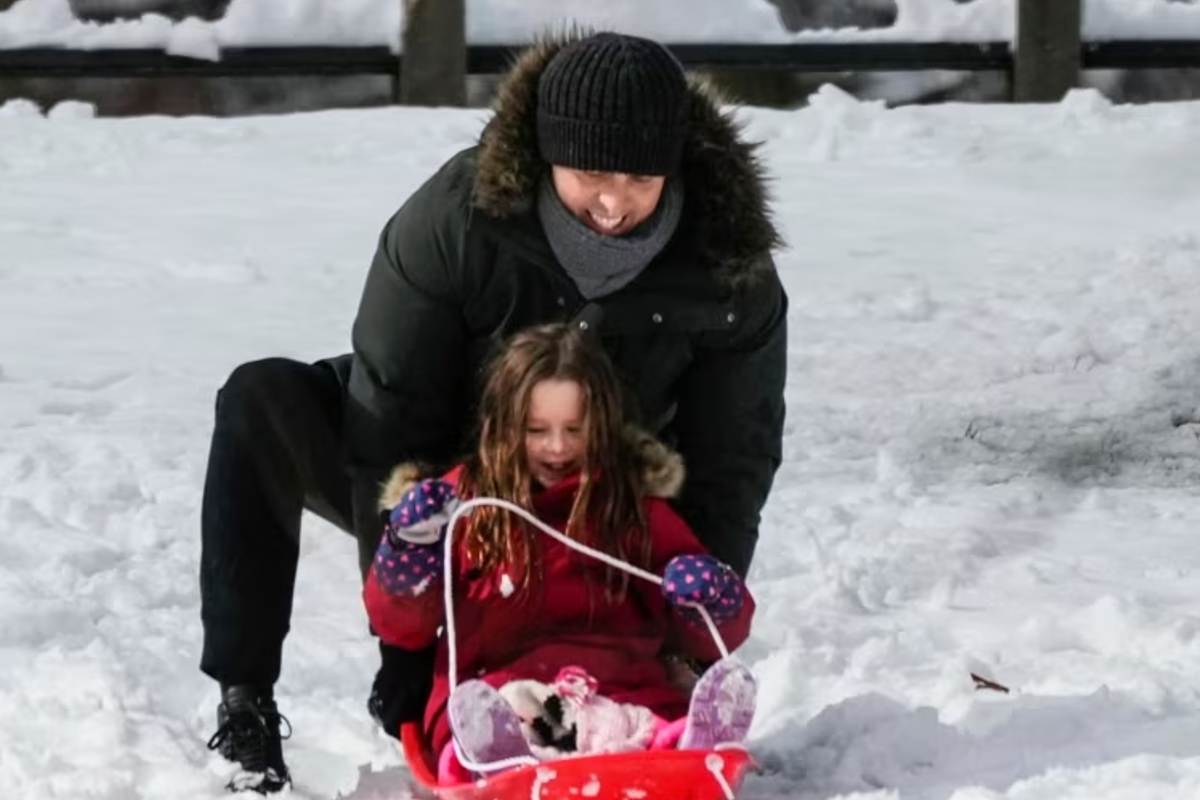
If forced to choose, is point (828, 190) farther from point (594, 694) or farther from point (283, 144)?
point (594, 694)

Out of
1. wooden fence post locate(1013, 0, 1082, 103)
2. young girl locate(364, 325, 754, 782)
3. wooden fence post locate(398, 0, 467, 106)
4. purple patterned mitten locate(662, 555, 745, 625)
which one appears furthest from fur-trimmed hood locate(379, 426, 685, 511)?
wooden fence post locate(1013, 0, 1082, 103)

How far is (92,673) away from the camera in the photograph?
14.3 ft

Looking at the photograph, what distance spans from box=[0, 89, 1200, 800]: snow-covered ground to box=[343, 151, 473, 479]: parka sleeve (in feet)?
1.64

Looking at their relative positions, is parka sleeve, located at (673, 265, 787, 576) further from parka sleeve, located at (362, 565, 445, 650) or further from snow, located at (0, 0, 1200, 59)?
snow, located at (0, 0, 1200, 59)

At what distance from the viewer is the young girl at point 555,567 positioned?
11.9ft

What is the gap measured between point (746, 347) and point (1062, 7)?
6249mm

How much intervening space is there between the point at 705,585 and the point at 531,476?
319mm

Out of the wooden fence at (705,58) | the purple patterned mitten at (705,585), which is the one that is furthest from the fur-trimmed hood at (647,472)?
the wooden fence at (705,58)

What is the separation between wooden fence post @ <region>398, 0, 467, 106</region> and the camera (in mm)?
9656

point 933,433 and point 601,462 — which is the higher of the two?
point 601,462

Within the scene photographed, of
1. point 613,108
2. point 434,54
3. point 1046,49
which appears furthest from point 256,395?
point 1046,49

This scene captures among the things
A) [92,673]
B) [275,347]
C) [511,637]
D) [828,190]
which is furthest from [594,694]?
[828,190]

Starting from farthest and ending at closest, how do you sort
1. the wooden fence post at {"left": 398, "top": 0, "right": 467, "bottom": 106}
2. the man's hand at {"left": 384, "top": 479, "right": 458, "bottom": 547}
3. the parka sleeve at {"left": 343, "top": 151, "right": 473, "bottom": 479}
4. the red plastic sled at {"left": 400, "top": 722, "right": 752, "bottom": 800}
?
the wooden fence post at {"left": 398, "top": 0, "right": 467, "bottom": 106}
the parka sleeve at {"left": 343, "top": 151, "right": 473, "bottom": 479}
the man's hand at {"left": 384, "top": 479, "right": 458, "bottom": 547}
the red plastic sled at {"left": 400, "top": 722, "right": 752, "bottom": 800}

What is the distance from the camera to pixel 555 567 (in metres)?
3.73
